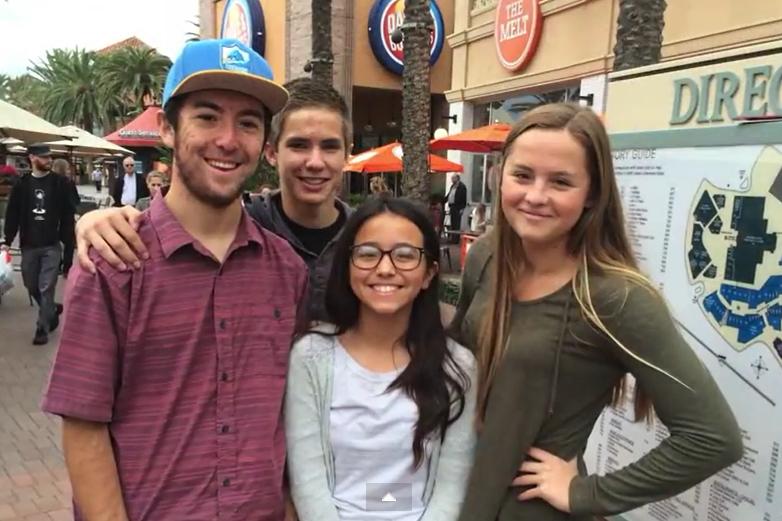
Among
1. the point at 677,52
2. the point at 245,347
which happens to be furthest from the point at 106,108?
the point at 245,347

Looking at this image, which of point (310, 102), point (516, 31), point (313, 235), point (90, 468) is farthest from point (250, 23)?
point (90, 468)

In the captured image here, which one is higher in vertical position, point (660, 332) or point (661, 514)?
point (660, 332)

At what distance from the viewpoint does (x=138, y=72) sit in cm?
3753

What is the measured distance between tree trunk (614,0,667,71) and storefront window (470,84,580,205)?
5690 millimetres

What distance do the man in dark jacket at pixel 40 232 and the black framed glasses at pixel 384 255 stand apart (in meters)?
6.40

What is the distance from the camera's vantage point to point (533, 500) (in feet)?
5.68

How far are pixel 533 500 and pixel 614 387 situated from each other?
38 cm

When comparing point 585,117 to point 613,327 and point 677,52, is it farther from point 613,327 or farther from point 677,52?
point 677,52

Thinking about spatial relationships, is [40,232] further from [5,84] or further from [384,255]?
[5,84]

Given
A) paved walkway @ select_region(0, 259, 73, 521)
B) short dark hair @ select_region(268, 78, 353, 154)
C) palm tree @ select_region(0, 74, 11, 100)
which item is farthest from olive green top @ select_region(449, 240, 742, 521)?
palm tree @ select_region(0, 74, 11, 100)

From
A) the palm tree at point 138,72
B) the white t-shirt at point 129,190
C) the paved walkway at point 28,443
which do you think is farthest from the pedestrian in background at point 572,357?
the palm tree at point 138,72

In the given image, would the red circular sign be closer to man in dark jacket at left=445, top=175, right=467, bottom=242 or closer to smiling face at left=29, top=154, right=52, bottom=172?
man in dark jacket at left=445, top=175, right=467, bottom=242

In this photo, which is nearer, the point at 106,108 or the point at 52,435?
the point at 52,435

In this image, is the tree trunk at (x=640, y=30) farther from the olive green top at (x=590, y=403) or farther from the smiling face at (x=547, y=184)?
the olive green top at (x=590, y=403)
